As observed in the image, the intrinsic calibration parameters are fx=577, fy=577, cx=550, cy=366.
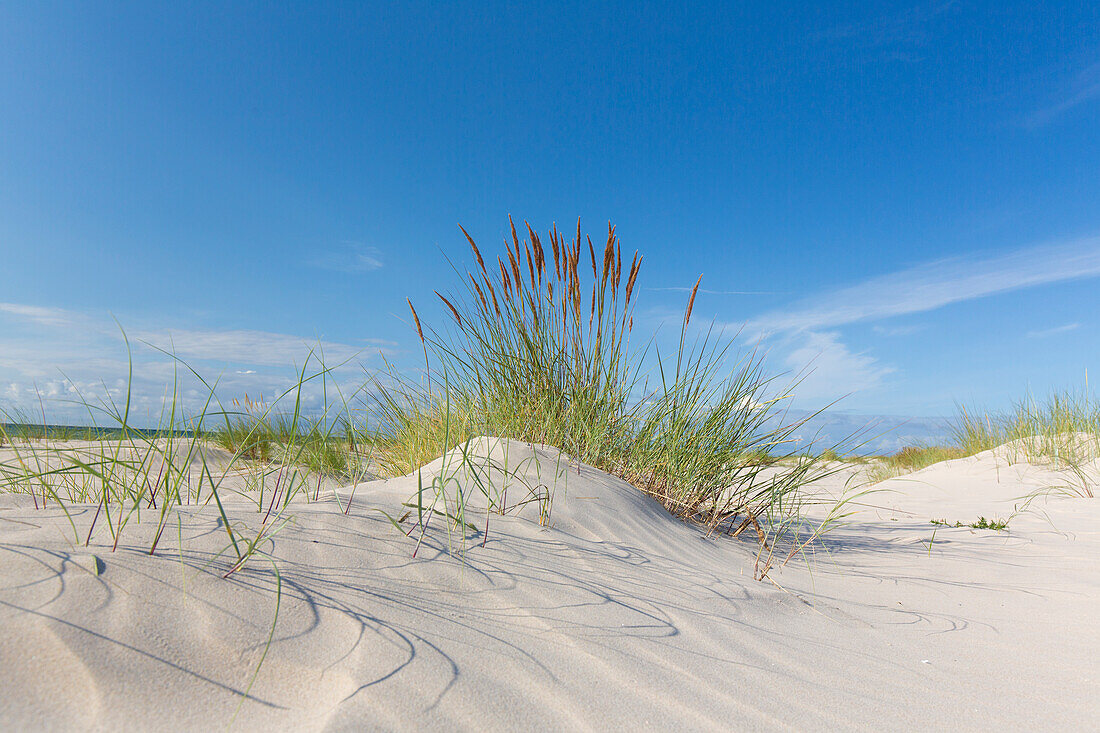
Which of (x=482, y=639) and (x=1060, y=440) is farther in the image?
(x=1060, y=440)

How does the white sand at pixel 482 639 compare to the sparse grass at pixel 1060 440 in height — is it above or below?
below

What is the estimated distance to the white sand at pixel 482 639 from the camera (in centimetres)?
91

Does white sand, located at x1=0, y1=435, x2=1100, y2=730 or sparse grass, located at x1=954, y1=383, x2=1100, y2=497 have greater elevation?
sparse grass, located at x1=954, y1=383, x2=1100, y2=497

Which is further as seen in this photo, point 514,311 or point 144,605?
point 514,311

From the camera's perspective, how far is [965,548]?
10.6ft

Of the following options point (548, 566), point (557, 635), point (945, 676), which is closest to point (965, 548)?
point (945, 676)

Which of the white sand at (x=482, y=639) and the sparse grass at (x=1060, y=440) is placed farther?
the sparse grass at (x=1060, y=440)

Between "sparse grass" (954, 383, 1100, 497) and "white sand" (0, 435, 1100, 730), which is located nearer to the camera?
"white sand" (0, 435, 1100, 730)

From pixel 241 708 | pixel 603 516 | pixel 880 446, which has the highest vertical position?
pixel 880 446

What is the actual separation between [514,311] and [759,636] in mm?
2435

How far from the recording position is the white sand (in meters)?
0.91

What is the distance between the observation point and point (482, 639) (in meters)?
1.17

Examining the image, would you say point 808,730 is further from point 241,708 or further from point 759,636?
point 241,708

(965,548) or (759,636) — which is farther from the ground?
(965,548)
